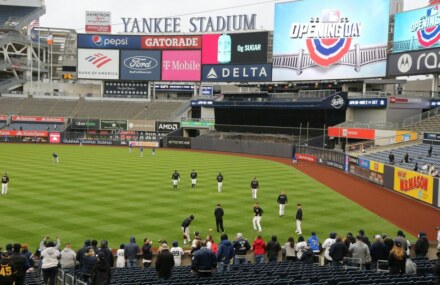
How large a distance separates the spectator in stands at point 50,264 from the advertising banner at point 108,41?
80486 mm

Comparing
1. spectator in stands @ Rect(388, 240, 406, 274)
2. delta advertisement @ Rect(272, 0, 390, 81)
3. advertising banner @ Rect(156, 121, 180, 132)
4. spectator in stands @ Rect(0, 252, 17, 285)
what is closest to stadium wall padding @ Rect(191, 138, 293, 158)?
advertising banner @ Rect(156, 121, 180, 132)

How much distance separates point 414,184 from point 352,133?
26714mm

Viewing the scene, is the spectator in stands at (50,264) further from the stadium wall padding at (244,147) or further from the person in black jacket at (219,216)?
the stadium wall padding at (244,147)

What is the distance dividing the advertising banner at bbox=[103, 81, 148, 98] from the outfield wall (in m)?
49.1

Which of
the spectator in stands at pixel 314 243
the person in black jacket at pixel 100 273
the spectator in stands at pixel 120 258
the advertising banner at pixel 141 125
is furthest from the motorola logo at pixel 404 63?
the person in black jacket at pixel 100 273

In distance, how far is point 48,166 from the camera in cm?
4469

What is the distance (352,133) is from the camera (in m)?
58.6

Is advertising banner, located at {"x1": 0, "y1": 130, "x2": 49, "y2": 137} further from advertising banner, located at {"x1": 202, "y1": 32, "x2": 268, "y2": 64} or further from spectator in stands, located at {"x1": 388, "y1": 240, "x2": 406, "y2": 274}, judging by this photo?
spectator in stands, located at {"x1": 388, "y1": 240, "x2": 406, "y2": 274}

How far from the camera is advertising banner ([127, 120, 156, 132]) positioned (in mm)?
82938

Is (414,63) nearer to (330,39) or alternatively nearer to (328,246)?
(330,39)

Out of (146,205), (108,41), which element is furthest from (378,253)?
(108,41)

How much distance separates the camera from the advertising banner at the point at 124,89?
93.6 m

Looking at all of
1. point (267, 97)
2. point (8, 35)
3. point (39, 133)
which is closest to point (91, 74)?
point (39, 133)

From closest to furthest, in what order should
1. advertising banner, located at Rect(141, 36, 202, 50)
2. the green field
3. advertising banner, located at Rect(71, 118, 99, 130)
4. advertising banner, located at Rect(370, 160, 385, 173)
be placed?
the green field, advertising banner, located at Rect(370, 160, 385, 173), advertising banner, located at Rect(71, 118, 99, 130), advertising banner, located at Rect(141, 36, 202, 50)
